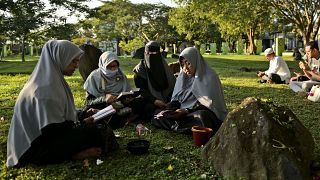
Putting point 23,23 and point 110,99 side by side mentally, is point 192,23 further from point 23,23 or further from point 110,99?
point 110,99

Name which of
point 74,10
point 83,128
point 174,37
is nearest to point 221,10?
point 74,10

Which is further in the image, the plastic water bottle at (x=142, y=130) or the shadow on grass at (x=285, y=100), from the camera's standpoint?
the shadow on grass at (x=285, y=100)

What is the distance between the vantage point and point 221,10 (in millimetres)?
19078

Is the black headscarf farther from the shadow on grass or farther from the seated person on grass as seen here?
the shadow on grass

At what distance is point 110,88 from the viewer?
6184 mm

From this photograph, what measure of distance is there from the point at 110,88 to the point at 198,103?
158 cm

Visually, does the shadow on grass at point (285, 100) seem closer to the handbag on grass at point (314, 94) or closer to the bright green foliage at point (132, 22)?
the handbag on grass at point (314, 94)

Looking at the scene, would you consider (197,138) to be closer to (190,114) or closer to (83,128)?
(190,114)

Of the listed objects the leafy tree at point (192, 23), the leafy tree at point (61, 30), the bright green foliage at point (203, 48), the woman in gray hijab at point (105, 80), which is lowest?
the woman in gray hijab at point (105, 80)

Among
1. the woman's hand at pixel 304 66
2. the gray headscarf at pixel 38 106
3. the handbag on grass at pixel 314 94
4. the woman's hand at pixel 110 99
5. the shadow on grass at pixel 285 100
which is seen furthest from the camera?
the woman's hand at pixel 304 66

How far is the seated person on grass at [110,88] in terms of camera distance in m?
5.87

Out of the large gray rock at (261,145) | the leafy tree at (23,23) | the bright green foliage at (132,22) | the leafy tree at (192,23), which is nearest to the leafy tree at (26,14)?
the leafy tree at (23,23)

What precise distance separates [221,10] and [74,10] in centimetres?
816

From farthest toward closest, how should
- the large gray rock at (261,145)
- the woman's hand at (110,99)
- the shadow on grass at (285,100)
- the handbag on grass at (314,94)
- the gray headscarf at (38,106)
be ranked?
the handbag on grass at (314,94) → the shadow on grass at (285,100) → the woman's hand at (110,99) → the gray headscarf at (38,106) → the large gray rock at (261,145)
